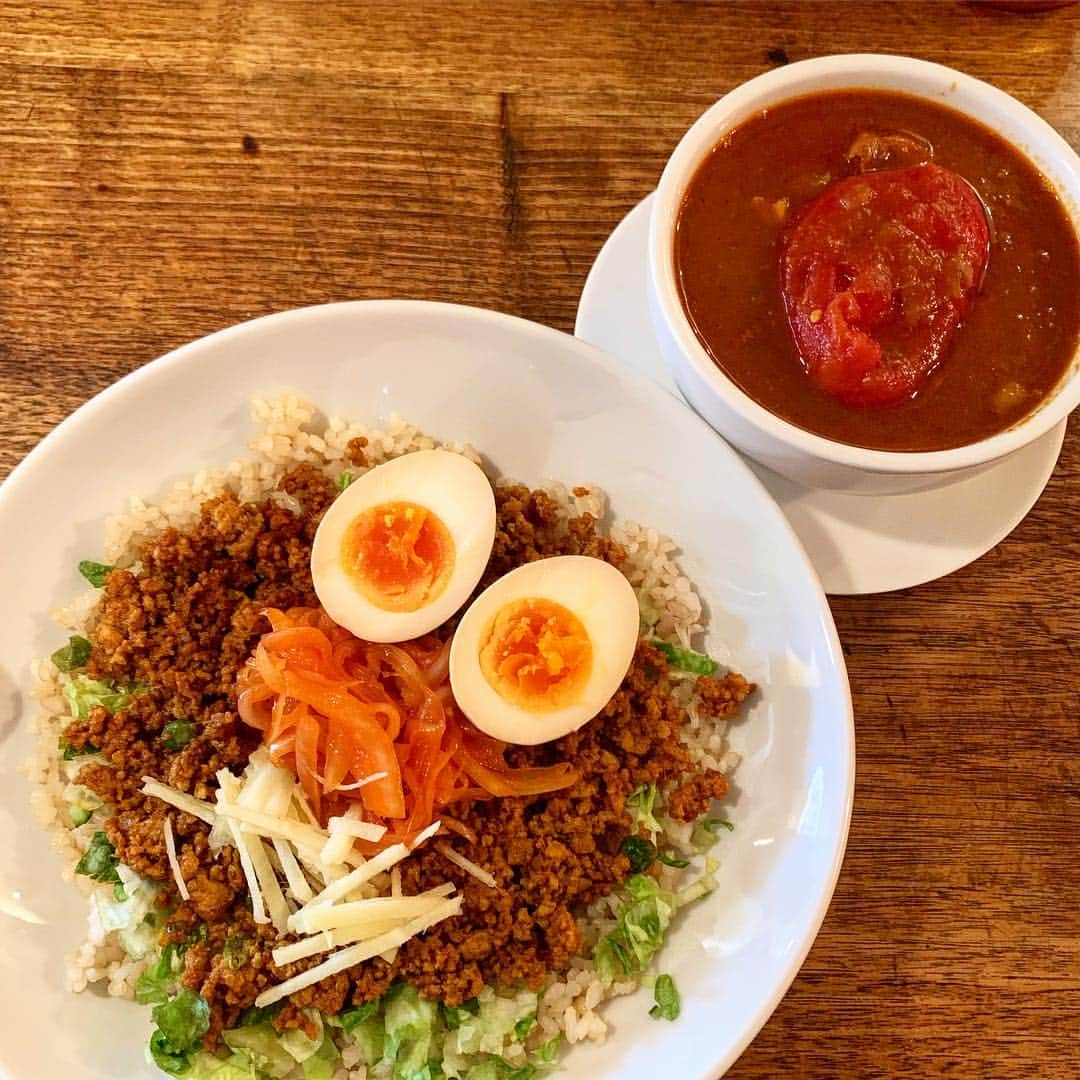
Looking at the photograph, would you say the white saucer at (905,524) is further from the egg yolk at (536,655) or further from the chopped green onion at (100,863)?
the chopped green onion at (100,863)

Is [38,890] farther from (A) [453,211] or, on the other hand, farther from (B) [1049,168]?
(B) [1049,168]

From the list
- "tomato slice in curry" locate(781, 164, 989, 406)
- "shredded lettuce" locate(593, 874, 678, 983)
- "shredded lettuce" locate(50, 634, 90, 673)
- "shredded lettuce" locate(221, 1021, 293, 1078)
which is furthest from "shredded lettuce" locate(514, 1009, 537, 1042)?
"tomato slice in curry" locate(781, 164, 989, 406)

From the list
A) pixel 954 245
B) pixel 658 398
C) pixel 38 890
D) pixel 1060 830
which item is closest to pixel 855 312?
pixel 954 245

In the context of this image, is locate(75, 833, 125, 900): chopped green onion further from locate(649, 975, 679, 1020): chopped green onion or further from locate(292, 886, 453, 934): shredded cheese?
locate(649, 975, 679, 1020): chopped green onion

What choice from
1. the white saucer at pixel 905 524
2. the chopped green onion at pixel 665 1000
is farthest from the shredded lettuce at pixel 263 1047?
the white saucer at pixel 905 524

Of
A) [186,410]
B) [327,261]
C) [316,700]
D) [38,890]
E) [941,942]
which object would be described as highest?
[327,261]
